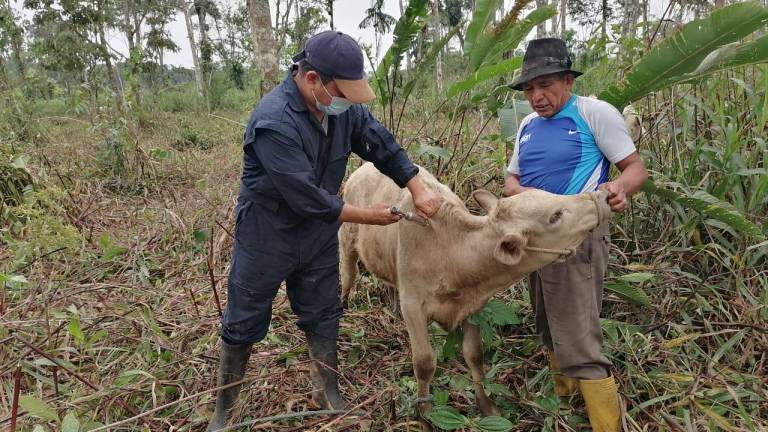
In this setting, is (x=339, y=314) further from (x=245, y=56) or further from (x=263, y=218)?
(x=245, y=56)

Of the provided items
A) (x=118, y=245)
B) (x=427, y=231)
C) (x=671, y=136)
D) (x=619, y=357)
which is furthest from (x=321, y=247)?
(x=118, y=245)

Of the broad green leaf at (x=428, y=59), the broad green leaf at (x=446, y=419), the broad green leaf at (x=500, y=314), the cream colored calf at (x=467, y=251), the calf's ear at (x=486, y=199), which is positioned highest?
the broad green leaf at (x=428, y=59)

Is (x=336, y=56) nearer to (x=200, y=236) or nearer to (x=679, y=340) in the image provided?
(x=679, y=340)

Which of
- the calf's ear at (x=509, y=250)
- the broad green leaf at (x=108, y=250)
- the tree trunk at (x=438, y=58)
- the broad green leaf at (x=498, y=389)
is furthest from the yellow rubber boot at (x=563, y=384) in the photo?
the tree trunk at (x=438, y=58)

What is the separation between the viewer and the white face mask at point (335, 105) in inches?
90.6

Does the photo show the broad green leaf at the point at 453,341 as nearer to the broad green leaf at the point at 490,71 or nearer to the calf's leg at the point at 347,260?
the calf's leg at the point at 347,260

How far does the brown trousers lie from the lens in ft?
7.75

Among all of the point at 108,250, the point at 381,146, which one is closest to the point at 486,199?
the point at 381,146

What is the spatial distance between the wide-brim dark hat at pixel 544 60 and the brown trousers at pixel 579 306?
80 cm

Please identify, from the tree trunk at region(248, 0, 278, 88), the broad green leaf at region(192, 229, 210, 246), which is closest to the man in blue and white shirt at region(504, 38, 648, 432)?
the broad green leaf at region(192, 229, 210, 246)

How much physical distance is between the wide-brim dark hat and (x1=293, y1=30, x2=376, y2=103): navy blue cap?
2.52ft

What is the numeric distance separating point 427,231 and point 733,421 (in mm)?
1807

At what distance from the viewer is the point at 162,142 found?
9.55 meters

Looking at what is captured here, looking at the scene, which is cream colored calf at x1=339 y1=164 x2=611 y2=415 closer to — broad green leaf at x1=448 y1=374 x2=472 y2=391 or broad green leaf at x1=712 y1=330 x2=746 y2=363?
broad green leaf at x1=448 y1=374 x2=472 y2=391
